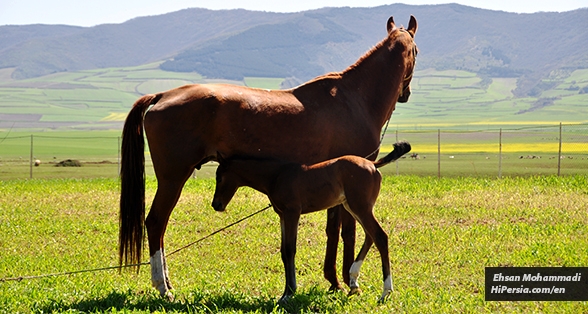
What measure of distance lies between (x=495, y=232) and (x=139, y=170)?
18.3ft

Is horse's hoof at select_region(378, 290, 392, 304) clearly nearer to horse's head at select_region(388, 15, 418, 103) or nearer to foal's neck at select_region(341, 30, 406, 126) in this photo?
foal's neck at select_region(341, 30, 406, 126)

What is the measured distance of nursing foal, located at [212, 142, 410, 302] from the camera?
734 centimetres

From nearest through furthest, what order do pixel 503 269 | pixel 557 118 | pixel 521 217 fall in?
pixel 503 269 → pixel 521 217 → pixel 557 118

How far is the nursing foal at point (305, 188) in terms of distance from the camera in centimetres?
734

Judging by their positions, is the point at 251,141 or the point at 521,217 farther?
the point at 521,217

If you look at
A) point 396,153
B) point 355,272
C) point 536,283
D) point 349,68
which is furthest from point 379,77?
point 536,283

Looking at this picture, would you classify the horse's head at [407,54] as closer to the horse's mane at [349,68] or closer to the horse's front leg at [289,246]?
the horse's mane at [349,68]

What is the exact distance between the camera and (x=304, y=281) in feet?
28.3

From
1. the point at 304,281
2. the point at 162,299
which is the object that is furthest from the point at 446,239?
the point at 162,299

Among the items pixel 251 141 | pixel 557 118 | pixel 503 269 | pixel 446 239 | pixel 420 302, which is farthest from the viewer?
pixel 557 118

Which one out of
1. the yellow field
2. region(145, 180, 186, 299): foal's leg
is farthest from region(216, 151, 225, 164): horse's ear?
the yellow field

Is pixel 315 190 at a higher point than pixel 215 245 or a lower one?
higher

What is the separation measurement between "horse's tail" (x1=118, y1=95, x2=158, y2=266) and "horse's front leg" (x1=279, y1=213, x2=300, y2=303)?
5.59ft

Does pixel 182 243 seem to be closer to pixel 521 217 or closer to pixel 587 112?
pixel 521 217
